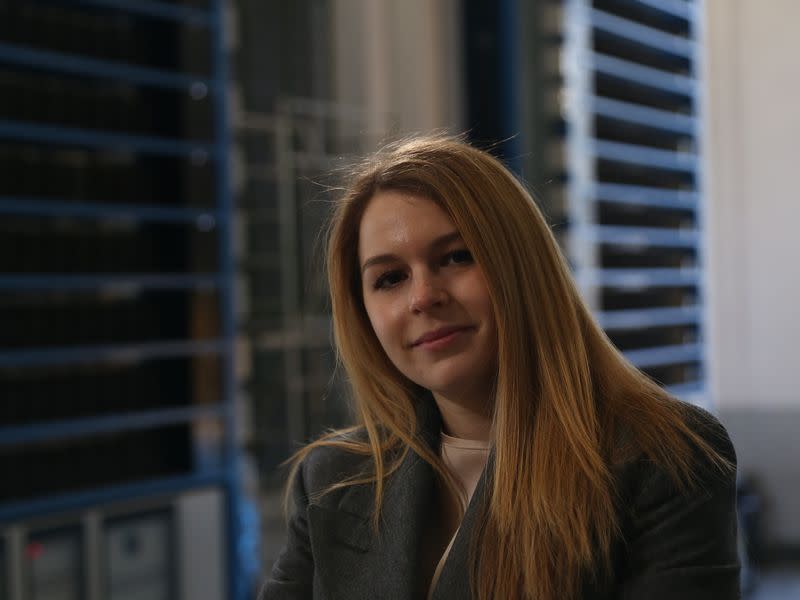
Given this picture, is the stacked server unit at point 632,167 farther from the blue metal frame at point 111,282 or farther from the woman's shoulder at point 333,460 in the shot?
the woman's shoulder at point 333,460

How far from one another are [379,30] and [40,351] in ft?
5.60

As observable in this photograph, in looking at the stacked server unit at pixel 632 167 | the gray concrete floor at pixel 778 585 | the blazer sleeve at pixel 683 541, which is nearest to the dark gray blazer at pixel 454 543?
the blazer sleeve at pixel 683 541

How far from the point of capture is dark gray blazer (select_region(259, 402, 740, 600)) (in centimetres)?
100

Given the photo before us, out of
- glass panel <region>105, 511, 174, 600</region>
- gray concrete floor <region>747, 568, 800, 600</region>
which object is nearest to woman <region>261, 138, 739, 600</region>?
glass panel <region>105, 511, 174, 600</region>

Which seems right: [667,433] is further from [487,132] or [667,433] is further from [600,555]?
[487,132]

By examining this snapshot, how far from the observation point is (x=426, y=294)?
1.06 m

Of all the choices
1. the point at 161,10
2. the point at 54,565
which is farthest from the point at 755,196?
the point at 54,565

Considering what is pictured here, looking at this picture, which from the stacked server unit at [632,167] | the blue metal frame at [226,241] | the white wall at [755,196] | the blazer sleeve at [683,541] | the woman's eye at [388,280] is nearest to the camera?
the blazer sleeve at [683,541]

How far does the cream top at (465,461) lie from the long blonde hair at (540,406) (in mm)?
64

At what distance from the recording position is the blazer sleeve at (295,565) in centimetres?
123

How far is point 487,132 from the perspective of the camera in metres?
3.88

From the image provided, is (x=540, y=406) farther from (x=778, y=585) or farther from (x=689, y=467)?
(x=778, y=585)

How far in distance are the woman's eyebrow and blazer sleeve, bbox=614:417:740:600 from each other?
1.00 ft

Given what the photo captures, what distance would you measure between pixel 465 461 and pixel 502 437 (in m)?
0.11
